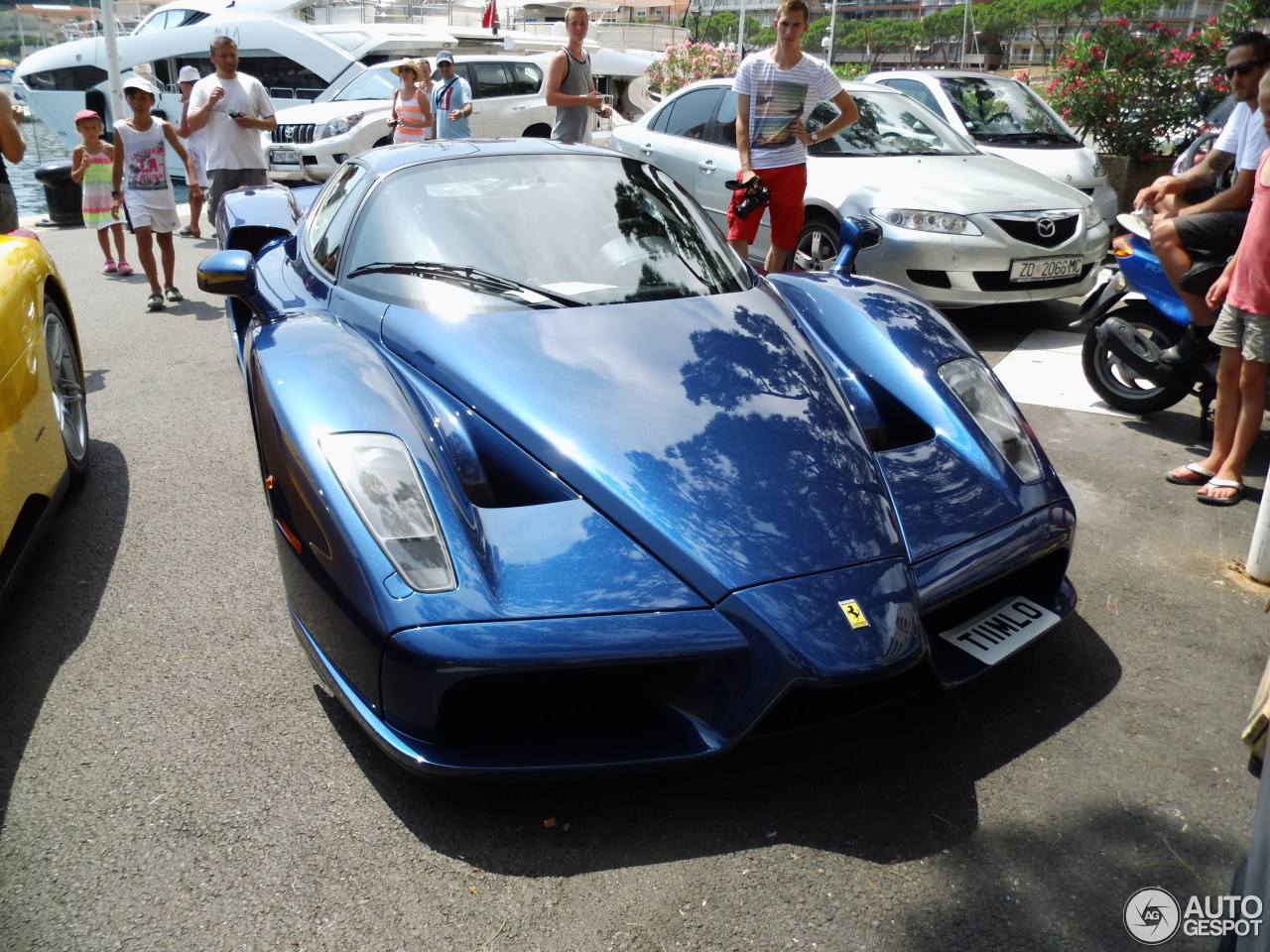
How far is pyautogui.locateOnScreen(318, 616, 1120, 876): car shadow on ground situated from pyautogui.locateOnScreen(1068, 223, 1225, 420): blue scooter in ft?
8.58

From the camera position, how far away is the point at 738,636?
2.16 meters

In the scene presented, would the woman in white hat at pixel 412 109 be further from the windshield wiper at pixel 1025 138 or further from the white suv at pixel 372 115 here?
the windshield wiper at pixel 1025 138

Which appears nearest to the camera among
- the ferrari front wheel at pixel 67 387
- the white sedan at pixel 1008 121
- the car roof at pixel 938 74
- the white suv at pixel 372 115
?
the ferrari front wheel at pixel 67 387

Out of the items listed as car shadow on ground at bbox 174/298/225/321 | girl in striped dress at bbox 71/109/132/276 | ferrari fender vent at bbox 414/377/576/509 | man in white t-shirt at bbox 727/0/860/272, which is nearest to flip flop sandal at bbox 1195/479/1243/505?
man in white t-shirt at bbox 727/0/860/272

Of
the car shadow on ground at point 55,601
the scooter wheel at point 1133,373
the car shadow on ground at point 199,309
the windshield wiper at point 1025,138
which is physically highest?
the windshield wiper at point 1025,138

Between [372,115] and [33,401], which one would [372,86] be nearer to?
[372,115]

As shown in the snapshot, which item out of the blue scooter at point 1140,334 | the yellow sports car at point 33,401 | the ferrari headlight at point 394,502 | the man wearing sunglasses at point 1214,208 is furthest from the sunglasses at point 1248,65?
the yellow sports car at point 33,401

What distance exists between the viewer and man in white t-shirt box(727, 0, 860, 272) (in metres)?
5.79

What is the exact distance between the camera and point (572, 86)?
7.79 m

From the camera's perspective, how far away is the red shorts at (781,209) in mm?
5871

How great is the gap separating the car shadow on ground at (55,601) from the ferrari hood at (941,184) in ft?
14.6

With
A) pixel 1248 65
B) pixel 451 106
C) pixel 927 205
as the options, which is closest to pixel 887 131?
pixel 927 205

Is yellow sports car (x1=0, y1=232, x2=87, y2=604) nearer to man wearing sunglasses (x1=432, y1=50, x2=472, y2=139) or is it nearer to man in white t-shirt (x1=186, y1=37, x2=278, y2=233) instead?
man in white t-shirt (x1=186, y1=37, x2=278, y2=233)

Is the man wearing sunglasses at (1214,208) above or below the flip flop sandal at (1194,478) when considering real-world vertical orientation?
above
